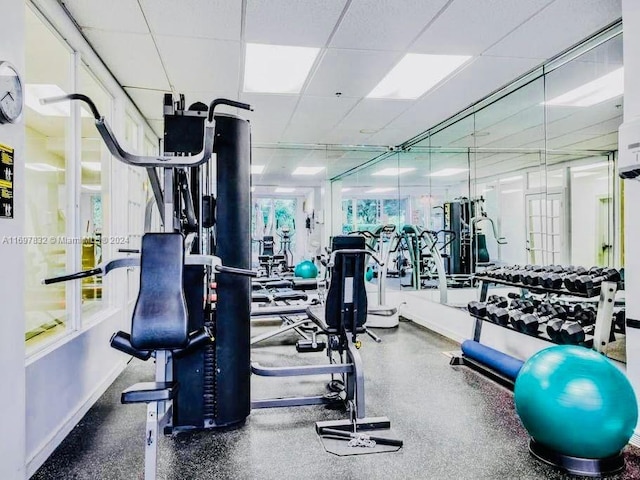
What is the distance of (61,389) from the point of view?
250 centimetres

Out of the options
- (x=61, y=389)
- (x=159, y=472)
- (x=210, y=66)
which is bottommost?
(x=159, y=472)

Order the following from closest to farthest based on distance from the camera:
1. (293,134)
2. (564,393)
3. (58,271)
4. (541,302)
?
1. (564,393)
2. (541,302)
3. (58,271)
4. (293,134)

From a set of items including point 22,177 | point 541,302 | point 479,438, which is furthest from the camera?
point 541,302

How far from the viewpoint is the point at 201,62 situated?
3529mm

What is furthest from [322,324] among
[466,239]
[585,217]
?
[466,239]

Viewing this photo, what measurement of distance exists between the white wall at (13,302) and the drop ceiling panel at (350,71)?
2.13 m

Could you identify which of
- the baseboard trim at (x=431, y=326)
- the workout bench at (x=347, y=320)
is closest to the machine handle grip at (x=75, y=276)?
the workout bench at (x=347, y=320)

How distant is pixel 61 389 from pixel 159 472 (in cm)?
85

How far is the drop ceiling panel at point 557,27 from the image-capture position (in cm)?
272

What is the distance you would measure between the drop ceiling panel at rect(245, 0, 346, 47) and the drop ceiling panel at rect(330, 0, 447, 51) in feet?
0.34

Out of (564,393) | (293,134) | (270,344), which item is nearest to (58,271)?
(270,344)

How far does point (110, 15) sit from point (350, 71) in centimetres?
189

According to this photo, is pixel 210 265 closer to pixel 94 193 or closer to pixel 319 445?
pixel 319 445

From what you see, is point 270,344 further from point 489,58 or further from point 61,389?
point 489,58
